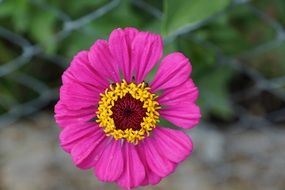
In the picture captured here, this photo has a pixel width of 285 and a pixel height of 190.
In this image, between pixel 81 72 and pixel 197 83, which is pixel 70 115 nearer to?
pixel 81 72

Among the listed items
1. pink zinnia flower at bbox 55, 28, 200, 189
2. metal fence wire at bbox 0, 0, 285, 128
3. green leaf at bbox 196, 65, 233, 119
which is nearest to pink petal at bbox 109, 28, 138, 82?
pink zinnia flower at bbox 55, 28, 200, 189

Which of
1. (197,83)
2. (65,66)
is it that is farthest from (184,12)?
(65,66)

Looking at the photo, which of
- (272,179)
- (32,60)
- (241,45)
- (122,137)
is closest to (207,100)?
(241,45)

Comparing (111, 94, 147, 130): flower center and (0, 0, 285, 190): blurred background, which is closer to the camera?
(111, 94, 147, 130): flower center

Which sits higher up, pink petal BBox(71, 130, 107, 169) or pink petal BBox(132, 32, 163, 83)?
pink petal BBox(132, 32, 163, 83)

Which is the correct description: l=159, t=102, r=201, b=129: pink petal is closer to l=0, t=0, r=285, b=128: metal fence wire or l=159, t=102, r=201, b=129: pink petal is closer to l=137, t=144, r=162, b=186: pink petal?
l=137, t=144, r=162, b=186: pink petal

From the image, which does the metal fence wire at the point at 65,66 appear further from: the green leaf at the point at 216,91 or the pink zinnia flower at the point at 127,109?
the pink zinnia flower at the point at 127,109

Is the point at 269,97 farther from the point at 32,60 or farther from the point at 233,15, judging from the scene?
the point at 32,60

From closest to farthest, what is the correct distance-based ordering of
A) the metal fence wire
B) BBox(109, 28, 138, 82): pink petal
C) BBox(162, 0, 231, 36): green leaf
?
1. BBox(109, 28, 138, 82): pink petal
2. BBox(162, 0, 231, 36): green leaf
3. the metal fence wire
